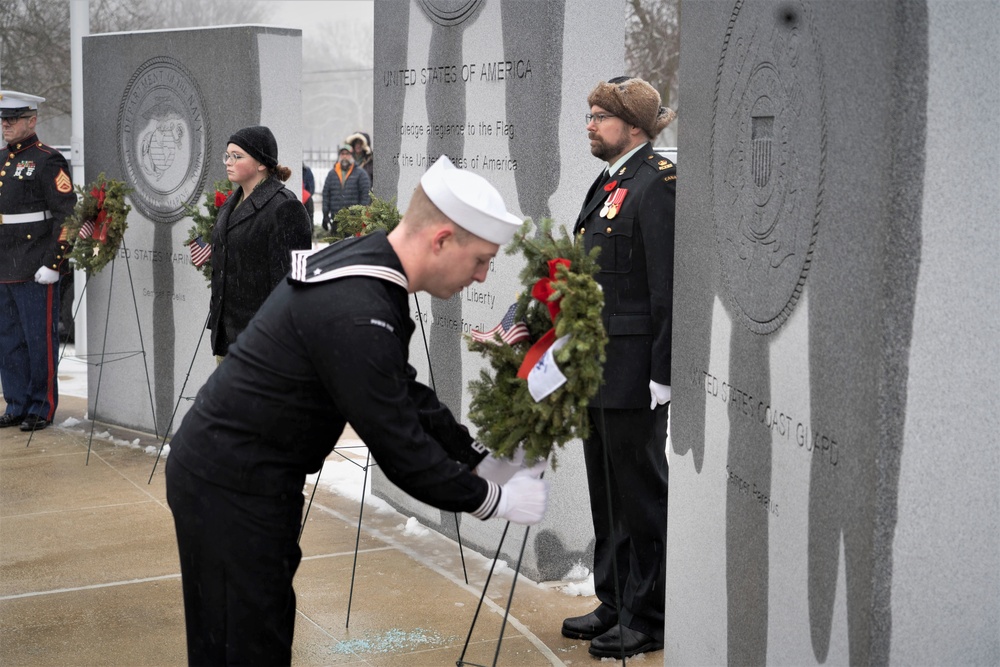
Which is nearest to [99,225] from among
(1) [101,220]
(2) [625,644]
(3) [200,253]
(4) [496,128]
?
(1) [101,220]

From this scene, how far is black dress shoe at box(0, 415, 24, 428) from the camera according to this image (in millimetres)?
8656

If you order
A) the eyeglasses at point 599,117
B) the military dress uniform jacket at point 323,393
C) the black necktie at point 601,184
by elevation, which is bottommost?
the military dress uniform jacket at point 323,393

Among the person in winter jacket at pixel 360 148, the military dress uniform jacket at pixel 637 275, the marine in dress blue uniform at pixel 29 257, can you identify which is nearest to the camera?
the military dress uniform jacket at pixel 637 275

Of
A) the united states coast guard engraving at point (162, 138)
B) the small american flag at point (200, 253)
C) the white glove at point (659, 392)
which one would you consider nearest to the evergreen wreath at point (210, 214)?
the small american flag at point (200, 253)

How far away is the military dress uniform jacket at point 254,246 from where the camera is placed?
19.3ft

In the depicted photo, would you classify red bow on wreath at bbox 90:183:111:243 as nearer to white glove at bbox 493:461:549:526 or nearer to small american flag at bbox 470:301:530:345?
small american flag at bbox 470:301:530:345

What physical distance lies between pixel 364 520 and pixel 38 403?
3382mm

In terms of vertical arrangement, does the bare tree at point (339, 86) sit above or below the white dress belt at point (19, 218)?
above

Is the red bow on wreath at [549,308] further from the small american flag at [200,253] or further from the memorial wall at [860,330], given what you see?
the small american flag at [200,253]

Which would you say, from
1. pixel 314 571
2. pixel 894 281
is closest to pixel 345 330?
pixel 894 281

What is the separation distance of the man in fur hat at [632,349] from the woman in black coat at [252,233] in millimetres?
1758

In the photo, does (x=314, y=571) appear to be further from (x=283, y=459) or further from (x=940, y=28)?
(x=940, y=28)

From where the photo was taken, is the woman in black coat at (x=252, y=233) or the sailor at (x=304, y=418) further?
the woman in black coat at (x=252, y=233)

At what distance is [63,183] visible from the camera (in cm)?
851
